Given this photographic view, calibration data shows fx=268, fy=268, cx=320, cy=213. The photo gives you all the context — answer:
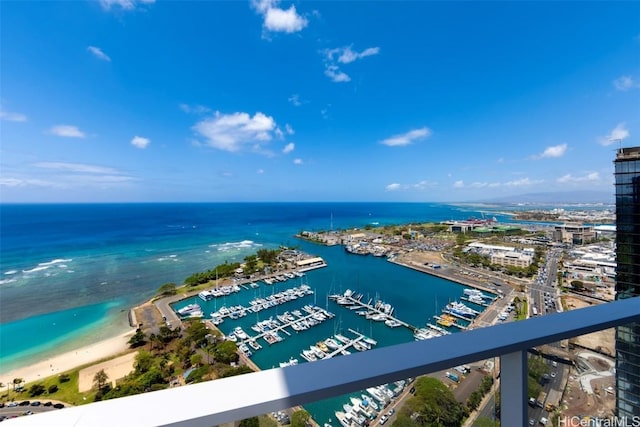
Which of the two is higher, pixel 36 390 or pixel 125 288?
pixel 125 288

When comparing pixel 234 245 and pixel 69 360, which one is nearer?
pixel 69 360

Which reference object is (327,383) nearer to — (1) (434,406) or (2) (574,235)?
(1) (434,406)

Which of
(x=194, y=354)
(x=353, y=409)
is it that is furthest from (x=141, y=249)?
(x=353, y=409)

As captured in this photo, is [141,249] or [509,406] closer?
[509,406]

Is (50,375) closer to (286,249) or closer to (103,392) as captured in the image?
(103,392)

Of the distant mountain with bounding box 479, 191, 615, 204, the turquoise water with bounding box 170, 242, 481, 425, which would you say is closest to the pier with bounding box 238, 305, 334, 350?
the turquoise water with bounding box 170, 242, 481, 425

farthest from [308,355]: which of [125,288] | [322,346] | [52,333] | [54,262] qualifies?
[54,262]

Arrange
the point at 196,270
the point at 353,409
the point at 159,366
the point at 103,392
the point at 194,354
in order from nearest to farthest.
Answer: the point at 353,409 < the point at 103,392 < the point at 159,366 < the point at 194,354 < the point at 196,270
